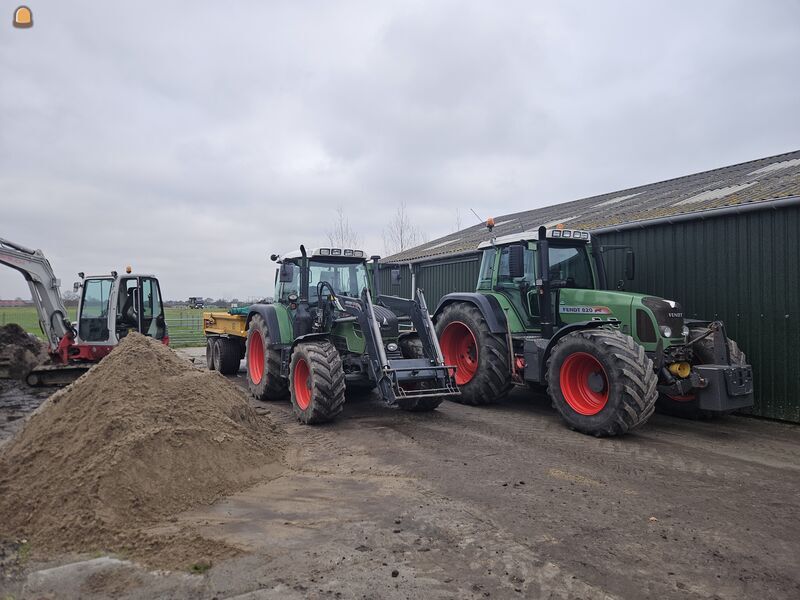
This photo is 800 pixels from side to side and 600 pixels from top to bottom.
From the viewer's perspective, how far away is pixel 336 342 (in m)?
8.52

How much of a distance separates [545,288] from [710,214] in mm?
2902

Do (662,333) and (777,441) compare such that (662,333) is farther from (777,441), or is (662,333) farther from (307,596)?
(307,596)

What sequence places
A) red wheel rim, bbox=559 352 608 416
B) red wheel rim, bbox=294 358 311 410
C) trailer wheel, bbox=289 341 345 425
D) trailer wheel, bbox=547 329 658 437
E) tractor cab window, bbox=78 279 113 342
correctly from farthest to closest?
tractor cab window, bbox=78 279 113 342 → red wheel rim, bbox=294 358 311 410 → trailer wheel, bbox=289 341 345 425 → red wheel rim, bbox=559 352 608 416 → trailer wheel, bbox=547 329 658 437

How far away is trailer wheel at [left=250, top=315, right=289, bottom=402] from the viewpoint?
9109 millimetres

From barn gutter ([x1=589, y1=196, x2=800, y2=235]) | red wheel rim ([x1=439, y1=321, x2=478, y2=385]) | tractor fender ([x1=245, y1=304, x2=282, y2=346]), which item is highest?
barn gutter ([x1=589, y1=196, x2=800, y2=235])

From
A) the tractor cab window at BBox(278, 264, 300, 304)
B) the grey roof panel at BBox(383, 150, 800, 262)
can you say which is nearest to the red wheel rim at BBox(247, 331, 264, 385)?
the tractor cab window at BBox(278, 264, 300, 304)

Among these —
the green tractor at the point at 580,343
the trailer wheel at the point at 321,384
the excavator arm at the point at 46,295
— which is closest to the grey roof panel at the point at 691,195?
the green tractor at the point at 580,343

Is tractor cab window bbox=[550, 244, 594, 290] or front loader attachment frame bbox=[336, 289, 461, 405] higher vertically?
tractor cab window bbox=[550, 244, 594, 290]

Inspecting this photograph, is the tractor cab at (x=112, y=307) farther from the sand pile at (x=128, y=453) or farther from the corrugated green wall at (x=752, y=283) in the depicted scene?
the corrugated green wall at (x=752, y=283)

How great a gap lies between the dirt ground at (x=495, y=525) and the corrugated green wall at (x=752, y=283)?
142 centimetres

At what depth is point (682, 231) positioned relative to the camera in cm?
938

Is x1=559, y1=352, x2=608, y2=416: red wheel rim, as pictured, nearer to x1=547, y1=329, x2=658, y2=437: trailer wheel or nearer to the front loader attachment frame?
x1=547, y1=329, x2=658, y2=437: trailer wheel

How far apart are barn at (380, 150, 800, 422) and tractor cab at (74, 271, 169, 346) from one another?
6093mm

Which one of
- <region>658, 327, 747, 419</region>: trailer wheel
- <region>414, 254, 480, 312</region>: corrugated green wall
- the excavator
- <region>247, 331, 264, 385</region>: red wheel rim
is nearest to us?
<region>658, 327, 747, 419</region>: trailer wheel
